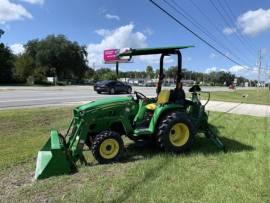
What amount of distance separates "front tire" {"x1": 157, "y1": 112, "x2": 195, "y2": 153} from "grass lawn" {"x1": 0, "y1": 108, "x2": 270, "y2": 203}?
249mm

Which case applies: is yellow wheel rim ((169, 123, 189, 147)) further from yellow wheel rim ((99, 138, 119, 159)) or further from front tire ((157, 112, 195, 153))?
yellow wheel rim ((99, 138, 119, 159))

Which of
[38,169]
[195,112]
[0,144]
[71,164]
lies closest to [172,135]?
[195,112]

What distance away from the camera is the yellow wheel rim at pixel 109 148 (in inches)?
242

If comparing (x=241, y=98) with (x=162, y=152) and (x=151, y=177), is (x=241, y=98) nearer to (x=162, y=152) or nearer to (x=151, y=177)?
(x=162, y=152)

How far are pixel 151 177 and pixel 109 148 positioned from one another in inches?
45.9

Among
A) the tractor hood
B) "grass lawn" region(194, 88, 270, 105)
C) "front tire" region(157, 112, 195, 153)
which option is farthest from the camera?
"grass lawn" region(194, 88, 270, 105)

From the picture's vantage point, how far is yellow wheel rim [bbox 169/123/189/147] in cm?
695

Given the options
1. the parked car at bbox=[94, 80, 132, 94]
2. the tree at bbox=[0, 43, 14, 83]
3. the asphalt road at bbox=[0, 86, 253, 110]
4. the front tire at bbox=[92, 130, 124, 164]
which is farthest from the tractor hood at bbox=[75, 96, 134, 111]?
the tree at bbox=[0, 43, 14, 83]

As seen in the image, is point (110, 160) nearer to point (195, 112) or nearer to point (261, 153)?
point (195, 112)

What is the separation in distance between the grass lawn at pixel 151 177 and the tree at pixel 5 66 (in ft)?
180

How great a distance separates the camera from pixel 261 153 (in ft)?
23.6

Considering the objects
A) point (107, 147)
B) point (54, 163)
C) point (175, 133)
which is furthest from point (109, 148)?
point (175, 133)

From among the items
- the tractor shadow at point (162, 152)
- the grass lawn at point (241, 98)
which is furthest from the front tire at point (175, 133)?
the grass lawn at point (241, 98)

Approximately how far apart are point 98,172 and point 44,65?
74596 millimetres
